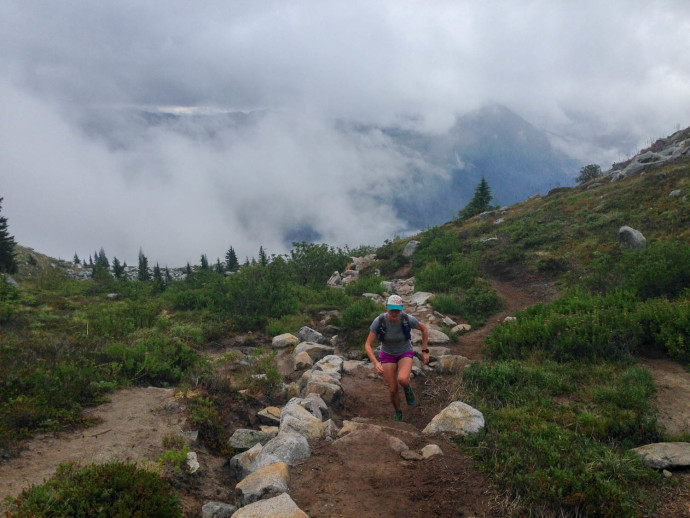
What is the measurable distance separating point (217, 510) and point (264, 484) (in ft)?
2.12

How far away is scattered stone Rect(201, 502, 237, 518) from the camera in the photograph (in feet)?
13.2

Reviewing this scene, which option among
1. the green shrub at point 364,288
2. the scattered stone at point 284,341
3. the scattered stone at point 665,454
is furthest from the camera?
the green shrub at point 364,288

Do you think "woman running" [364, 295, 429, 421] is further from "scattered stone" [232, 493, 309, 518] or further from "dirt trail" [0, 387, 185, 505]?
"dirt trail" [0, 387, 185, 505]

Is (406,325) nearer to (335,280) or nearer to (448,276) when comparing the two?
(448,276)

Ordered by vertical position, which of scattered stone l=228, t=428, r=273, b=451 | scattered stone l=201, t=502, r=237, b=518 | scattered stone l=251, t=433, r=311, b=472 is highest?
scattered stone l=251, t=433, r=311, b=472

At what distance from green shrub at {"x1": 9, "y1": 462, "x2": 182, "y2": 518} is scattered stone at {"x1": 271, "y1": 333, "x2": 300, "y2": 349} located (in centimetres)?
767

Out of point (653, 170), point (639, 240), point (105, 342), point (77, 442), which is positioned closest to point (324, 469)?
point (77, 442)

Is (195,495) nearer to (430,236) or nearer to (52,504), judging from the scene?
(52,504)

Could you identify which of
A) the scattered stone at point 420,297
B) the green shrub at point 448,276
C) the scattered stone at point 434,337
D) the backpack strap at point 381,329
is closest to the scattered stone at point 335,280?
the green shrub at point 448,276

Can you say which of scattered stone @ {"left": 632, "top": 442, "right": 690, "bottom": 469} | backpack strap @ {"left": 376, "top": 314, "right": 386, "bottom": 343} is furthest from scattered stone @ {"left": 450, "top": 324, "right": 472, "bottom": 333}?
scattered stone @ {"left": 632, "top": 442, "right": 690, "bottom": 469}

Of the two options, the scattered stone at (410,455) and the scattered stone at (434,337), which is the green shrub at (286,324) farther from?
the scattered stone at (410,455)

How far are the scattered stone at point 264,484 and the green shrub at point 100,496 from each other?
65 centimetres

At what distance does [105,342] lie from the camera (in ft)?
29.6

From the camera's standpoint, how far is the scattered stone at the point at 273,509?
11.6 feet
